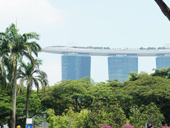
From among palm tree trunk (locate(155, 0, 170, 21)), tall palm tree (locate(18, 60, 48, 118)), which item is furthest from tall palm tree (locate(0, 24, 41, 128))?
palm tree trunk (locate(155, 0, 170, 21))

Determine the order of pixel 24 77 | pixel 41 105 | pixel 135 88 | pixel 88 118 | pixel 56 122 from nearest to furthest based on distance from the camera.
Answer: pixel 88 118
pixel 56 122
pixel 24 77
pixel 135 88
pixel 41 105

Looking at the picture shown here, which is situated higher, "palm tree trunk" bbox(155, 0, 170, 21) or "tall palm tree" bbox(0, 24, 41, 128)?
"tall palm tree" bbox(0, 24, 41, 128)

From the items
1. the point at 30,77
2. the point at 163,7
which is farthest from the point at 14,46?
the point at 163,7

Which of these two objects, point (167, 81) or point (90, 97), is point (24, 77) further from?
point (167, 81)

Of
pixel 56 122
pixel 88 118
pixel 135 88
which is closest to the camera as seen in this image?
pixel 88 118

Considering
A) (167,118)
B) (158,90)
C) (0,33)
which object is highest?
(0,33)

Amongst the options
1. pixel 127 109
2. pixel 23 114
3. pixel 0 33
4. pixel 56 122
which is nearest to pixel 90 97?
pixel 127 109

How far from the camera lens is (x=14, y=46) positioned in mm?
44312

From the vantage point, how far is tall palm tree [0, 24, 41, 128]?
143 ft

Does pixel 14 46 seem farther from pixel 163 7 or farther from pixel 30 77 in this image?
pixel 163 7

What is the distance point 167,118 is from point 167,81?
6.91 m

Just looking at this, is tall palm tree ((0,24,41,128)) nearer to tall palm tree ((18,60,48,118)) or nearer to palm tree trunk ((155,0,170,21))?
tall palm tree ((18,60,48,118))

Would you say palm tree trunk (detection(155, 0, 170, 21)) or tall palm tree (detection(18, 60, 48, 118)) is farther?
tall palm tree (detection(18, 60, 48, 118))

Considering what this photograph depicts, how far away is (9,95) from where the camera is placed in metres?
59.2
